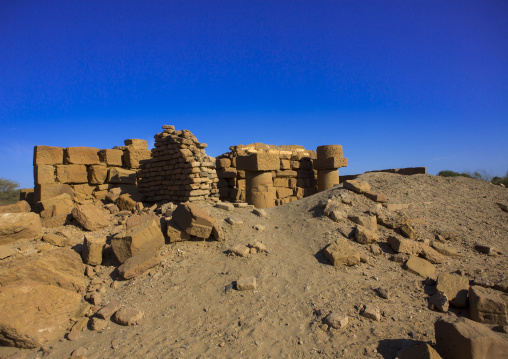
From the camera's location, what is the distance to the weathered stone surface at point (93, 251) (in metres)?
5.57

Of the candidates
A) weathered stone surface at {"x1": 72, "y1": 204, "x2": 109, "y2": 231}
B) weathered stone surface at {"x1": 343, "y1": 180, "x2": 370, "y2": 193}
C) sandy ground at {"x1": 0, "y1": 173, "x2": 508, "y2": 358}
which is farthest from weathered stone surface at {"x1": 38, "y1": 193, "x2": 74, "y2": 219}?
weathered stone surface at {"x1": 343, "y1": 180, "x2": 370, "y2": 193}

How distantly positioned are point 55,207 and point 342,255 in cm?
697

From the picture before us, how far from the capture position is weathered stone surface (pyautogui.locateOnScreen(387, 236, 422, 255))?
5.56 meters

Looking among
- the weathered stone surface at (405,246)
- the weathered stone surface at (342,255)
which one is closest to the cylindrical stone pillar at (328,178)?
the weathered stone surface at (405,246)

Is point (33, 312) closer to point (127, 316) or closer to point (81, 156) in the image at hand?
point (127, 316)

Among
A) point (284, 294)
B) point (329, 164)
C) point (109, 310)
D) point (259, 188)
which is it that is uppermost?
point (329, 164)

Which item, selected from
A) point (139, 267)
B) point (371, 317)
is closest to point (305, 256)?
A: point (371, 317)

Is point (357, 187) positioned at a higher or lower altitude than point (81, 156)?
lower

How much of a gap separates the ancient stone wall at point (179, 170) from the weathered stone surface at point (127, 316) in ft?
15.7

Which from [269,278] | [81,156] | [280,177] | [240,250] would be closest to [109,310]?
[240,250]

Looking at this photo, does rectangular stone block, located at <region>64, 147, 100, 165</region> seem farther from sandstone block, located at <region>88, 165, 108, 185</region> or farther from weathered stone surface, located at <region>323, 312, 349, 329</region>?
weathered stone surface, located at <region>323, 312, 349, 329</region>

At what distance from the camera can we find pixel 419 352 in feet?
9.92

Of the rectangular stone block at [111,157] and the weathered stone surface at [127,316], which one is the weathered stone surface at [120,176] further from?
the weathered stone surface at [127,316]

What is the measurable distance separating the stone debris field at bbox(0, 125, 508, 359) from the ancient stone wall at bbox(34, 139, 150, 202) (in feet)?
7.65
